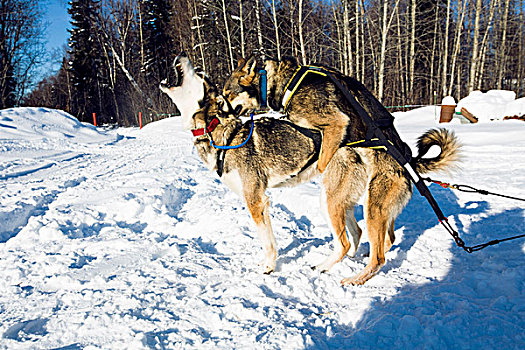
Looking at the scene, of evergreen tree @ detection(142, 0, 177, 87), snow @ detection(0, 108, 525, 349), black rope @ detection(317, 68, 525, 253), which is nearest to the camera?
snow @ detection(0, 108, 525, 349)

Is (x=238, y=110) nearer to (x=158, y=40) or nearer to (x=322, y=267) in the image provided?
(x=322, y=267)

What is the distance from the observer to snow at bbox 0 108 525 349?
6.72 ft

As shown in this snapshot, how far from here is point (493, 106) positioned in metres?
13.6

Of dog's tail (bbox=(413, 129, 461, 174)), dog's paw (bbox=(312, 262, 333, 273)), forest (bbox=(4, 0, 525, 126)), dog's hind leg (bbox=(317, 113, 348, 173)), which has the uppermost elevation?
forest (bbox=(4, 0, 525, 126))

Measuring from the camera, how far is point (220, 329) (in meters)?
2.16

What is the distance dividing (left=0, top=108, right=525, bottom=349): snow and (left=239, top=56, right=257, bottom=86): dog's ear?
178 centimetres

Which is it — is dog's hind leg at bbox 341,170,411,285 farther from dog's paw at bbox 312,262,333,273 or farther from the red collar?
the red collar

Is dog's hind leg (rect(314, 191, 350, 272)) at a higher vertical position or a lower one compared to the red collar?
lower

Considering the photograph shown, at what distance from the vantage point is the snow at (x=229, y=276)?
6.72ft

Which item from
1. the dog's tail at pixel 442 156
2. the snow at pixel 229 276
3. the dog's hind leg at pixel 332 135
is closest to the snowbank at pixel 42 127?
the snow at pixel 229 276

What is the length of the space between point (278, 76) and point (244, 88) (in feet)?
1.19

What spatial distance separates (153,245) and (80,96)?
1594 inches

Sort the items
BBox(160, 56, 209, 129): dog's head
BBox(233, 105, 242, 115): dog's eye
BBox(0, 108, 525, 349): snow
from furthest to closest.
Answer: BBox(233, 105, 242, 115): dog's eye → BBox(160, 56, 209, 129): dog's head → BBox(0, 108, 525, 349): snow

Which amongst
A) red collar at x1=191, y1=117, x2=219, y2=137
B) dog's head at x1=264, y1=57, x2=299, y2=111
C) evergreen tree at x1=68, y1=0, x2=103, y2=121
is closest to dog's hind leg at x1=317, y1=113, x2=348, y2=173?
dog's head at x1=264, y1=57, x2=299, y2=111
